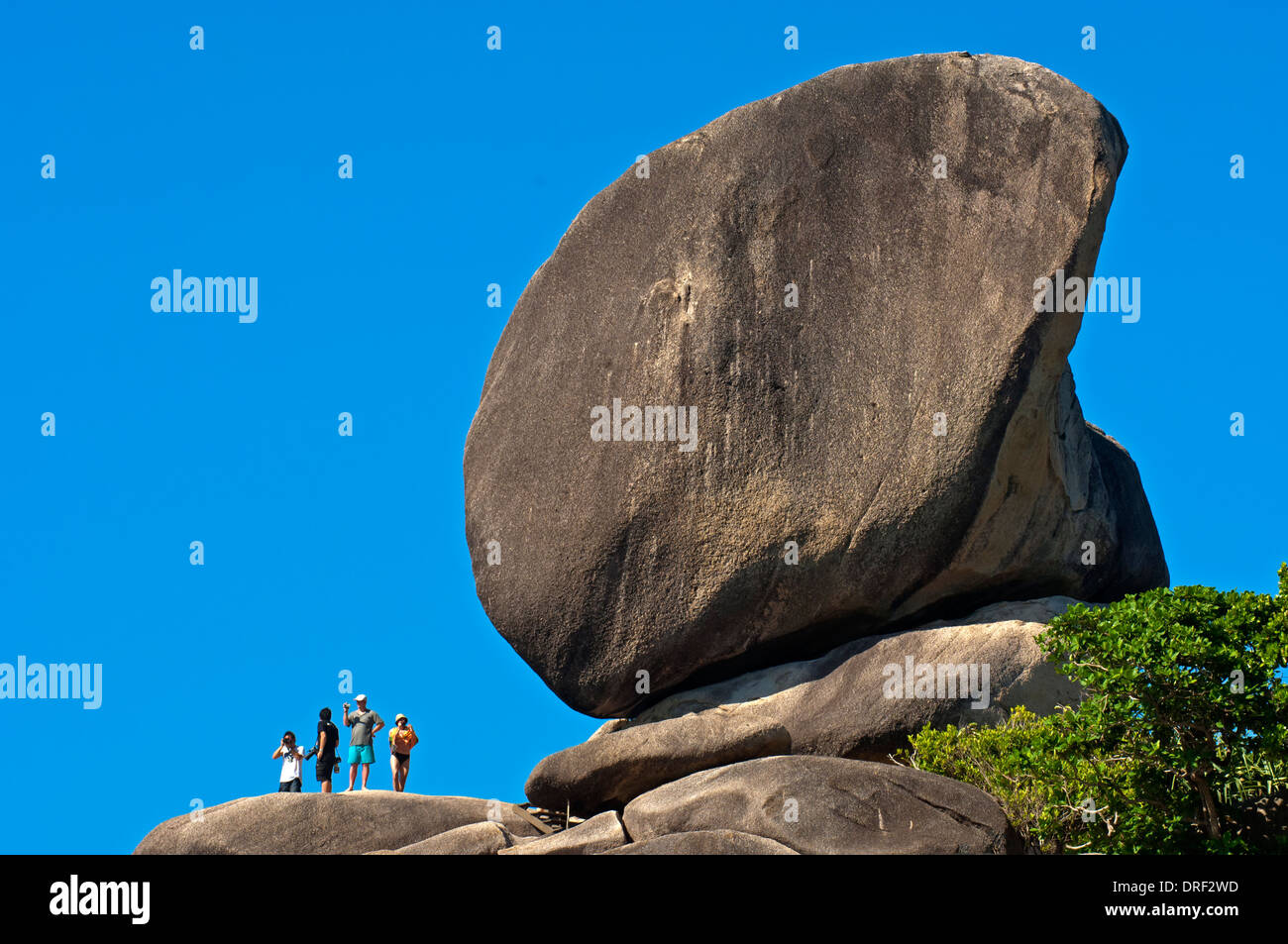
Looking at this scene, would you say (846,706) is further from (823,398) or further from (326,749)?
(326,749)

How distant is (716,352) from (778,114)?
2.84m

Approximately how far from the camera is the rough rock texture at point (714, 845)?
13.4m

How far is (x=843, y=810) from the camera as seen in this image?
1380 cm

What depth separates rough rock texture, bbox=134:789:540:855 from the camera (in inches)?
635

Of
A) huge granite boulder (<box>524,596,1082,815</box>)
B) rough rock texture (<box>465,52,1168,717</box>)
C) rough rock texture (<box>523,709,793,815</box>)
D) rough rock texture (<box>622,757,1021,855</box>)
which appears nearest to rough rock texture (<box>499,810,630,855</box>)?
rough rock texture (<box>622,757,1021,855</box>)

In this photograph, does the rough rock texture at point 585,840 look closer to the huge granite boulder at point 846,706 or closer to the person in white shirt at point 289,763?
the huge granite boulder at point 846,706

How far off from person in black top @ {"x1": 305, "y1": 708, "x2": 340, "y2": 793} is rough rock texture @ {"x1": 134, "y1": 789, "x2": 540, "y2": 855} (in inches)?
77.4

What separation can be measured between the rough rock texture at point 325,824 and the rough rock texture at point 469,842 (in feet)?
2.58

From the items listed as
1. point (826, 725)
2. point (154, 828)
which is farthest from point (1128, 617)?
point (154, 828)

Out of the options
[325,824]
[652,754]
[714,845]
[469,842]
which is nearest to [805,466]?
[652,754]

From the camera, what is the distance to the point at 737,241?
17.5m
